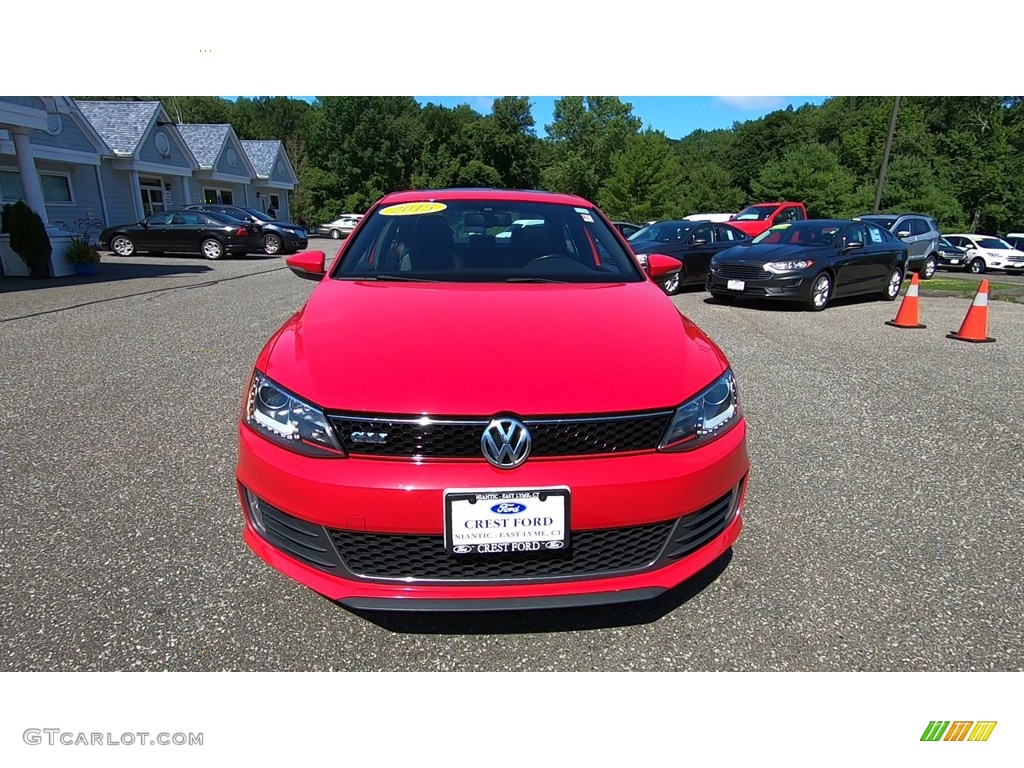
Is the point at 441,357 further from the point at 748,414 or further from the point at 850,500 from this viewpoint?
the point at 748,414

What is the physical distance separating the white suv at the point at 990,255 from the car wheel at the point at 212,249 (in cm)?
2845

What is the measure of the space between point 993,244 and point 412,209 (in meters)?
29.1

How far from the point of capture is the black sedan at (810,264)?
956cm

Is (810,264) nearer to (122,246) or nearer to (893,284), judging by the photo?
(893,284)

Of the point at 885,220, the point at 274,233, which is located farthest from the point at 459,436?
the point at 274,233

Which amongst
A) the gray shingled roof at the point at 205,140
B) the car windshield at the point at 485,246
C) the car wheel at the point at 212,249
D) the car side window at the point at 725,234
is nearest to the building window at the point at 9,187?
the car wheel at the point at 212,249

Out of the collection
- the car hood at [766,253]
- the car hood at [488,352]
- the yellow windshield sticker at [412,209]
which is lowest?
the car hood at [766,253]

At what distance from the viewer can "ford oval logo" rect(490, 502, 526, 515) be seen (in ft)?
5.73

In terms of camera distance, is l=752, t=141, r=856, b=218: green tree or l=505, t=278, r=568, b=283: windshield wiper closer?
l=505, t=278, r=568, b=283: windshield wiper

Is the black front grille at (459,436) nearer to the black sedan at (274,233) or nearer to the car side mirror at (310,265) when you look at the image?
the car side mirror at (310,265)

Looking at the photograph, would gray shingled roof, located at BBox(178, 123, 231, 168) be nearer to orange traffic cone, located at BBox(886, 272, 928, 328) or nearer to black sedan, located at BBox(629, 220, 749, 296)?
black sedan, located at BBox(629, 220, 749, 296)

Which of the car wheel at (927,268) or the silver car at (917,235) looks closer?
the silver car at (917,235)

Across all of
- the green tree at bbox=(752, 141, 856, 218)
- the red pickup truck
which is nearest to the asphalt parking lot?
the red pickup truck

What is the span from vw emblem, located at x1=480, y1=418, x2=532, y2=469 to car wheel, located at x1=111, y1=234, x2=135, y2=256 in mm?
20959
